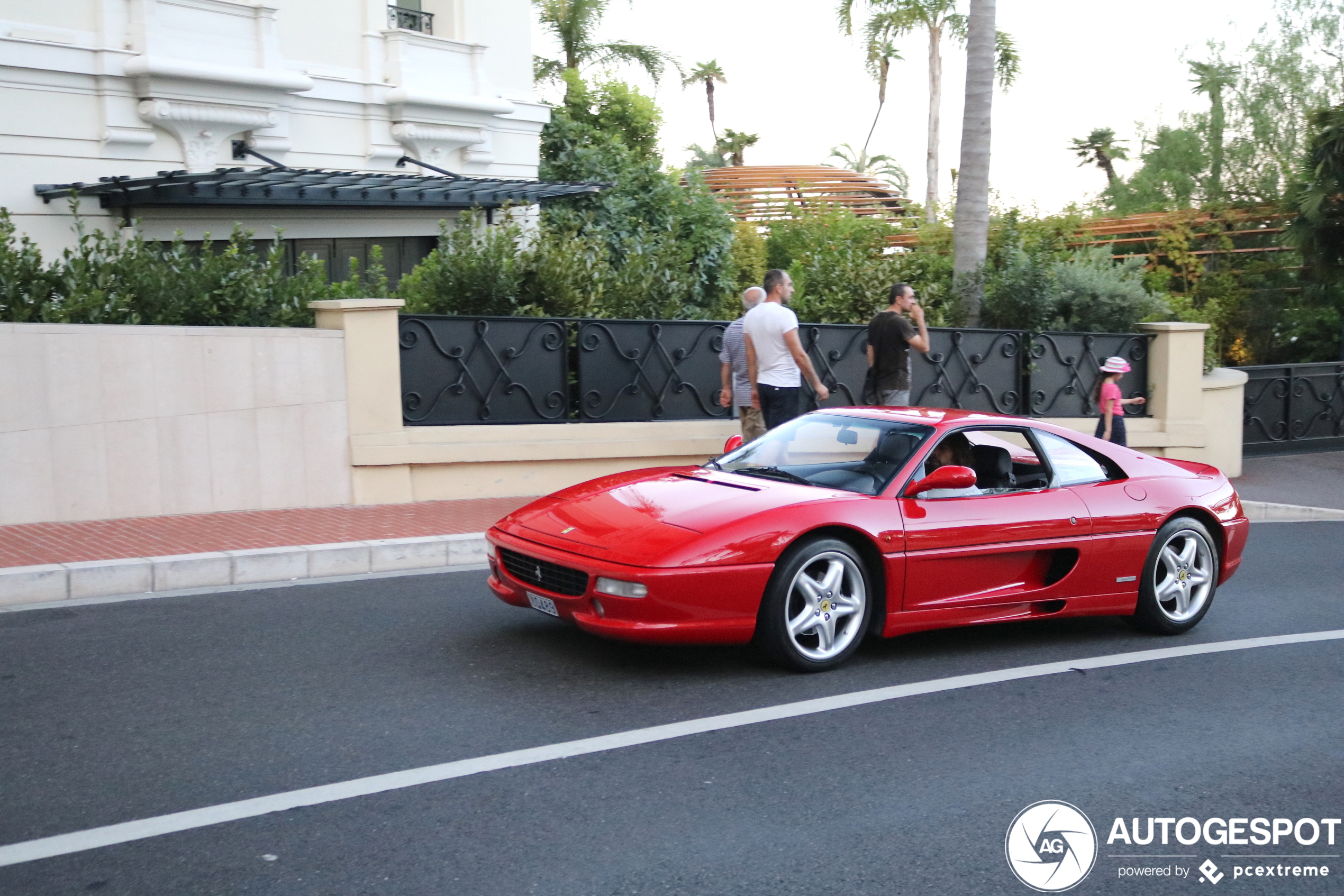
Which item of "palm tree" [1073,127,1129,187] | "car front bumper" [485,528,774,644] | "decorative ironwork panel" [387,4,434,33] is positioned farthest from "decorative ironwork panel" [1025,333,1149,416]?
"palm tree" [1073,127,1129,187]

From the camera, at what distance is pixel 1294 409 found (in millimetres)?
18047

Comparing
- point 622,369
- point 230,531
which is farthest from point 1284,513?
point 230,531

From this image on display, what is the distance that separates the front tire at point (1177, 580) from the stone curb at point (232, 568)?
4449mm

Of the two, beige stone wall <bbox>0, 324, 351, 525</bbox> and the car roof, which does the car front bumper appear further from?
beige stone wall <bbox>0, 324, 351, 525</bbox>

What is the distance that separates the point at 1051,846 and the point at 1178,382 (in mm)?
12502

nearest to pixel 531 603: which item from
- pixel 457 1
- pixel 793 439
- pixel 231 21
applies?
pixel 793 439

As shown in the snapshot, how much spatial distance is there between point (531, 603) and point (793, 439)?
188cm

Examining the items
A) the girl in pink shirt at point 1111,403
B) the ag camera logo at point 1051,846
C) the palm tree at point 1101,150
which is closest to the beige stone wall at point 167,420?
the ag camera logo at point 1051,846

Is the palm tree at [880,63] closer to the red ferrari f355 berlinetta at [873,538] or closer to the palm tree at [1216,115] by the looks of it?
the palm tree at [1216,115]

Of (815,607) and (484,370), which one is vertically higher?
(484,370)

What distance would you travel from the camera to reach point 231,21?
1576cm

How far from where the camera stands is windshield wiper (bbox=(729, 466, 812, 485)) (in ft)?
21.5

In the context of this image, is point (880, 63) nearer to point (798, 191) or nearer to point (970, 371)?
point (798, 191)

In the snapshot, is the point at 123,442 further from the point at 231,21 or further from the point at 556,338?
the point at 231,21
